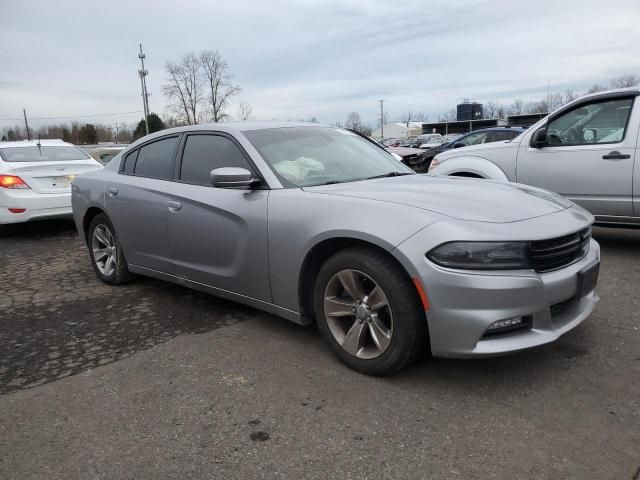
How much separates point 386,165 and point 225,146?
1269 millimetres

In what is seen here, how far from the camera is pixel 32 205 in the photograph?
290 inches

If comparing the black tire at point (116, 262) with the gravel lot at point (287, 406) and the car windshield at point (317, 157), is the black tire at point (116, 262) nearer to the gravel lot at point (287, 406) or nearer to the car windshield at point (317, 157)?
the gravel lot at point (287, 406)

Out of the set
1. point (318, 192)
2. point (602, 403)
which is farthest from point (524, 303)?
point (318, 192)

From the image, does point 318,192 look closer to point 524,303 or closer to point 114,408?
point 524,303

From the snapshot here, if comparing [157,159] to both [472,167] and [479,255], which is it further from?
[472,167]

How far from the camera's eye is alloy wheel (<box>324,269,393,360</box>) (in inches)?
113

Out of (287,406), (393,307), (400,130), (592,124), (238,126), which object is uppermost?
(400,130)

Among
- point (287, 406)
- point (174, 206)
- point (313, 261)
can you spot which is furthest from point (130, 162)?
point (287, 406)

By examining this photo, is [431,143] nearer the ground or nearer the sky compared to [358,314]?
nearer the sky

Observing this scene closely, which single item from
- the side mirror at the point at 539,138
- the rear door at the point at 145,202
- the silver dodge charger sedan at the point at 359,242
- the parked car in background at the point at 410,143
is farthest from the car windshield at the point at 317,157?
the parked car in background at the point at 410,143

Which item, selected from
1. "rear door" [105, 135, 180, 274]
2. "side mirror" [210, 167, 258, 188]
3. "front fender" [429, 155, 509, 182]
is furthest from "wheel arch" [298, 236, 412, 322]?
"front fender" [429, 155, 509, 182]

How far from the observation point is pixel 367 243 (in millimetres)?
2908

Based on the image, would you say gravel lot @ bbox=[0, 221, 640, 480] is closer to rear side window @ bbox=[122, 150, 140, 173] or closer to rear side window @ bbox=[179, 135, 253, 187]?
rear side window @ bbox=[179, 135, 253, 187]

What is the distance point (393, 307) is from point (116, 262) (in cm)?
320
